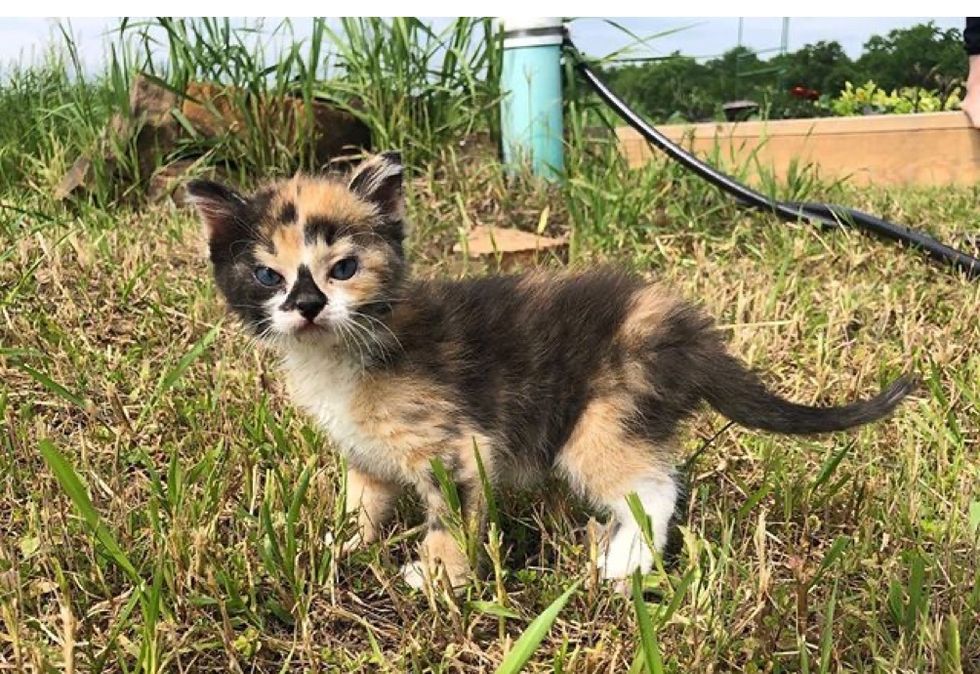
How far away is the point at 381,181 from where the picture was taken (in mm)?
2504

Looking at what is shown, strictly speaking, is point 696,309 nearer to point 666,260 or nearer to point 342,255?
point 342,255

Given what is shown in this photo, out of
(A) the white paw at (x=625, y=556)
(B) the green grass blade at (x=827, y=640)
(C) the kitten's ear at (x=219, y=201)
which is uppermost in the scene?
(C) the kitten's ear at (x=219, y=201)

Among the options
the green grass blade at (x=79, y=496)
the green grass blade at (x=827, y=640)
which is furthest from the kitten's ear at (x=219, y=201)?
the green grass blade at (x=827, y=640)

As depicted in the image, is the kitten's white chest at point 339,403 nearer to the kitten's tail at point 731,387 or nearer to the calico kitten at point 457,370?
the calico kitten at point 457,370

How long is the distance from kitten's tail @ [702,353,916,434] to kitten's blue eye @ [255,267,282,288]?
3.62 feet

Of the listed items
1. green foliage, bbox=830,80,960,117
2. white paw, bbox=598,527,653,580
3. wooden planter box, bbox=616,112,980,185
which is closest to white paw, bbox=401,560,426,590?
white paw, bbox=598,527,653,580


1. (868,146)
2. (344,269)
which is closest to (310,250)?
(344,269)

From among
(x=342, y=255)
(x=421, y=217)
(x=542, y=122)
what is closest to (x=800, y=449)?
(x=342, y=255)

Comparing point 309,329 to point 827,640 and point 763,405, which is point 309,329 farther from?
point 827,640

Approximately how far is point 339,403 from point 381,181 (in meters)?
0.58

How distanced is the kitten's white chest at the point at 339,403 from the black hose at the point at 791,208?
2856mm

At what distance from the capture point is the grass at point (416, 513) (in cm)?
197

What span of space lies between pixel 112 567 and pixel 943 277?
142 inches

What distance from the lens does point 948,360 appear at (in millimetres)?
3475
